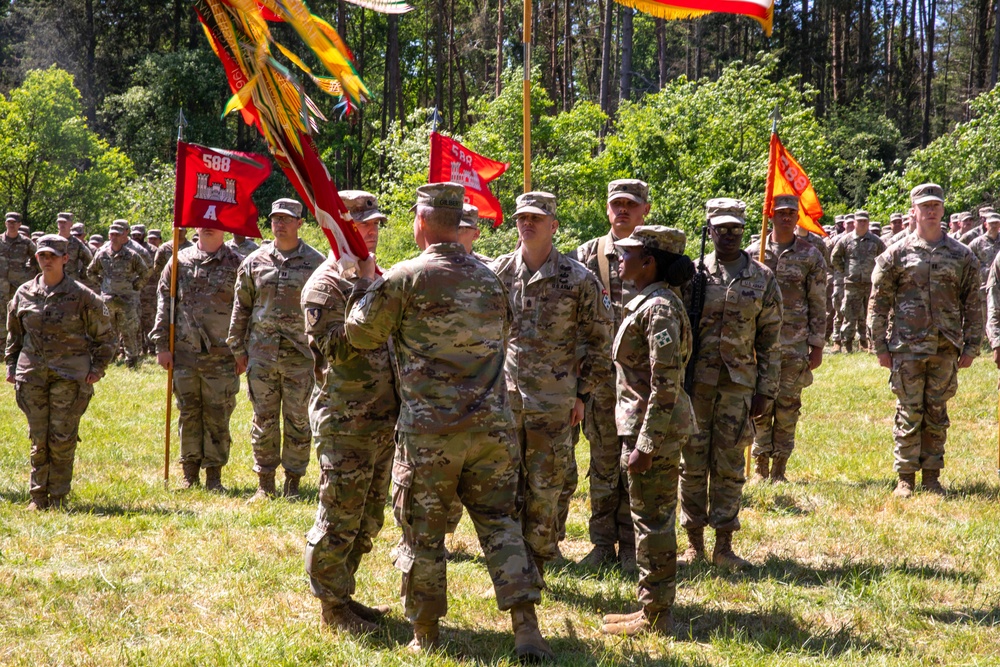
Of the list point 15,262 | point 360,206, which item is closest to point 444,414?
point 360,206

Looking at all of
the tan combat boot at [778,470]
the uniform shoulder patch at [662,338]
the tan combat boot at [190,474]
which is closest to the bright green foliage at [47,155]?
the tan combat boot at [190,474]

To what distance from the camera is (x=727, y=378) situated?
21.6 ft

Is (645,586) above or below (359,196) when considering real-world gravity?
below

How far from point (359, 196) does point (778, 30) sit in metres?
41.9

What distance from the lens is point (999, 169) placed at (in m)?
23.3

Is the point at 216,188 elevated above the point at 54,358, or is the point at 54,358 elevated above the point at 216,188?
the point at 216,188

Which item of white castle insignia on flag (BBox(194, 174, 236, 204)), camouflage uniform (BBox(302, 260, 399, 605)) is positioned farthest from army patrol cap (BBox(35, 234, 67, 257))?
camouflage uniform (BBox(302, 260, 399, 605))

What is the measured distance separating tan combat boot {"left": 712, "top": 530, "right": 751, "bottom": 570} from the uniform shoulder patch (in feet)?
7.19

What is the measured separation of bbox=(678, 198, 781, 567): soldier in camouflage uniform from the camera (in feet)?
21.5

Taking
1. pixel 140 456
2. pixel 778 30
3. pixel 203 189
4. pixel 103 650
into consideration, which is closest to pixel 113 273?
pixel 140 456

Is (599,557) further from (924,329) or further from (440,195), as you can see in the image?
(924,329)

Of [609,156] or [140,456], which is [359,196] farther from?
[609,156]

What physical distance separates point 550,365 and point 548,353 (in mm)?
78

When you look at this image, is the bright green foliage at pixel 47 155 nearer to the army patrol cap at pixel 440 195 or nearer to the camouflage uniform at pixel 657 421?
the army patrol cap at pixel 440 195
